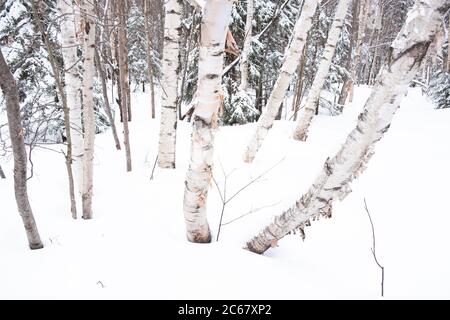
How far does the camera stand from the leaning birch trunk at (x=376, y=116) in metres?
1.70

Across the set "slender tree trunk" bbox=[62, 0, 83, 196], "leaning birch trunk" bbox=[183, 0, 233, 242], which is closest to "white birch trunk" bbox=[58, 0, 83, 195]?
"slender tree trunk" bbox=[62, 0, 83, 196]

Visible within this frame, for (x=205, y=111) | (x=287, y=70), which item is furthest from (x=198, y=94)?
(x=287, y=70)

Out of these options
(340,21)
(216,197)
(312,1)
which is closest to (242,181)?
(216,197)

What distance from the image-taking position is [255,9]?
34.6 feet

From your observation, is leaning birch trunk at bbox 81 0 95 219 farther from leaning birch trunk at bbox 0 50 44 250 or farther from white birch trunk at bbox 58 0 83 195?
leaning birch trunk at bbox 0 50 44 250

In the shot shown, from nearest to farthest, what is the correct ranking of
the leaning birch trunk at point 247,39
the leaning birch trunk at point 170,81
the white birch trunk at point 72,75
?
1. the white birch trunk at point 72,75
2. the leaning birch trunk at point 170,81
3. the leaning birch trunk at point 247,39

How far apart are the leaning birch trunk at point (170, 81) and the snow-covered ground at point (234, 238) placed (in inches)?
14.3

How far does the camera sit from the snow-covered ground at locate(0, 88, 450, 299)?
2.35 metres

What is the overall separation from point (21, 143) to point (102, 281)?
4.46 feet

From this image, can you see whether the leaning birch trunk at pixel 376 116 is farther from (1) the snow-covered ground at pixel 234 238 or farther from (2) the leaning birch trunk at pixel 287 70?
(2) the leaning birch trunk at pixel 287 70

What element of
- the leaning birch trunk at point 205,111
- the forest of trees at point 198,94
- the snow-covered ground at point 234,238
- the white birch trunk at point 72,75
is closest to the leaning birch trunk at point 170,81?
the forest of trees at point 198,94

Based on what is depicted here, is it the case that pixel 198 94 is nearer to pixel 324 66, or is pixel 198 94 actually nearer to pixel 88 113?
pixel 88 113

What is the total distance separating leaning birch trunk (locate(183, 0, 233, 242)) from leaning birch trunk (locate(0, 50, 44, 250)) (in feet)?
4.76

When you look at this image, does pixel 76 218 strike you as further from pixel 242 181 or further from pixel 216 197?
pixel 242 181
